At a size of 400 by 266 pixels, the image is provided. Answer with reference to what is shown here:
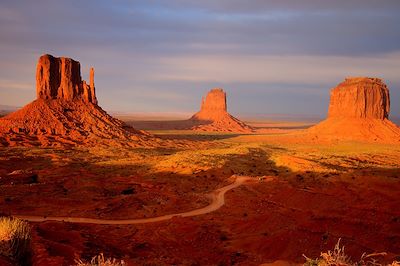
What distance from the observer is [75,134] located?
78062 mm

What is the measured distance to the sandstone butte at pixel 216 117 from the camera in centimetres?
17388

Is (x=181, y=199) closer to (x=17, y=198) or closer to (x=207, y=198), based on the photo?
(x=207, y=198)

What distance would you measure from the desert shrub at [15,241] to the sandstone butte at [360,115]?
9881cm

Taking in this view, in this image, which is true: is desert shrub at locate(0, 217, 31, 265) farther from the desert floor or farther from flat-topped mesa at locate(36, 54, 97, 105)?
flat-topped mesa at locate(36, 54, 97, 105)

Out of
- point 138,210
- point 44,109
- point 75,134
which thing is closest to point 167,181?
point 138,210

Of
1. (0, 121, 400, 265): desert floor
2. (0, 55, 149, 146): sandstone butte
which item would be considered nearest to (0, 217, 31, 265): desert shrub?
(0, 121, 400, 265): desert floor

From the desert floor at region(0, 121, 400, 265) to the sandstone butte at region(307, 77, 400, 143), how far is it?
167 feet

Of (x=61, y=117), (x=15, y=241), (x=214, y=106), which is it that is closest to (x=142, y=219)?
(x=15, y=241)

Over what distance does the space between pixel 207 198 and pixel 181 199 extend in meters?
2.87

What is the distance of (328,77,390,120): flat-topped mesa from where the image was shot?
350 ft

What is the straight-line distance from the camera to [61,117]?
8106 centimetres

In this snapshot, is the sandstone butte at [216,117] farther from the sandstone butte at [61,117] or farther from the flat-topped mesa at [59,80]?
the flat-topped mesa at [59,80]

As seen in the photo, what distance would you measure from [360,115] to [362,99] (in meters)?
4.78

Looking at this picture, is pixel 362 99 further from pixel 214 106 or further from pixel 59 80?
pixel 214 106
